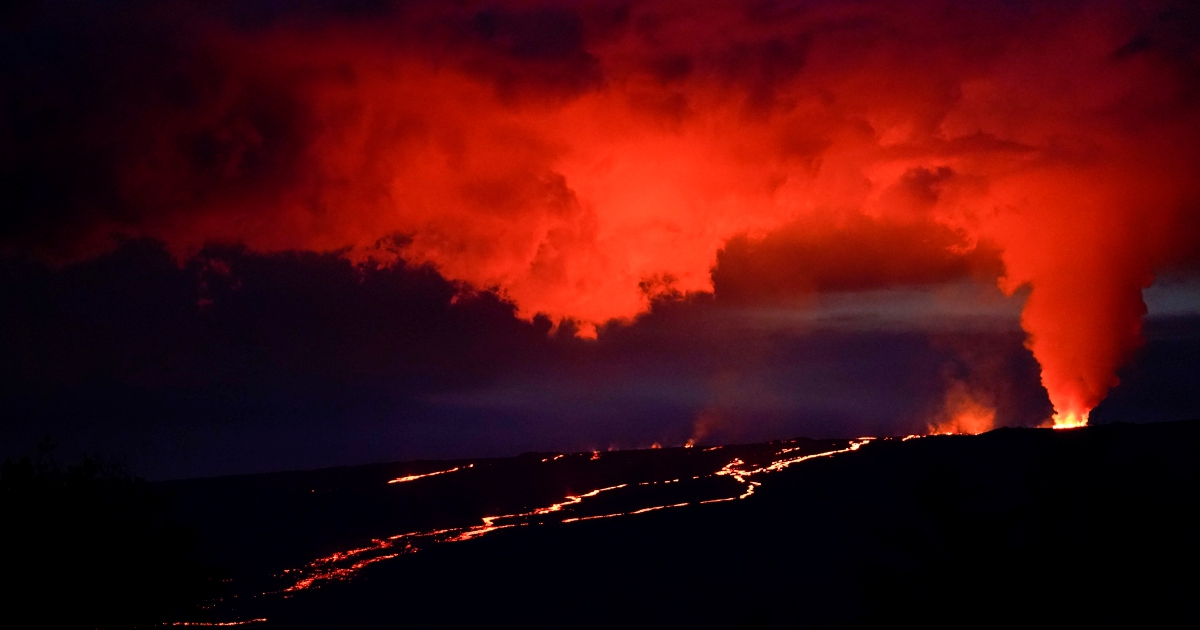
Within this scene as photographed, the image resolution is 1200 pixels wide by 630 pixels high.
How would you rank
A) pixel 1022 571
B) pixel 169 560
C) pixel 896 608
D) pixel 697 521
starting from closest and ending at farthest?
1. pixel 1022 571
2. pixel 896 608
3. pixel 169 560
4. pixel 697 521

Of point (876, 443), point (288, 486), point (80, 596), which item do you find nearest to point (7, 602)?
point (80, 596)

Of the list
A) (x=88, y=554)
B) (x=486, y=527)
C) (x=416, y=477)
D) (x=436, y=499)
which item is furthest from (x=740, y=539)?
(x=416, y=477)

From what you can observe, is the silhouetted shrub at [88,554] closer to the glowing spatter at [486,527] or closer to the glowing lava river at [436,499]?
the glowing lava river at [436,499]

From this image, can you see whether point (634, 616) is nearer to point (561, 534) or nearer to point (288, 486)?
point (561, 534)

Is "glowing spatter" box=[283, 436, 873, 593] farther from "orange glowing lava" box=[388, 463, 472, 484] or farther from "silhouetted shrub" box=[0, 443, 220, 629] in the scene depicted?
"silhouetted shrub" box=[0, 443, 220, 629]

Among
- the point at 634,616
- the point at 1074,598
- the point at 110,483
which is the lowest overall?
the point at 634,616
